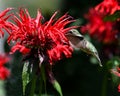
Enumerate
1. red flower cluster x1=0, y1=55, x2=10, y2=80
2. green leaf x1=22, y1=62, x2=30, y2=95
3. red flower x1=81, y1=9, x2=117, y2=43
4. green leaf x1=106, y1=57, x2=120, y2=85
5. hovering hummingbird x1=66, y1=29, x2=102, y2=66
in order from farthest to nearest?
red flower x1=81, y1=9, x2=117, y2=43
red flower cluster x1=0, y1=55, x2=10, y2=80
green leaf x1=106, y1=57, x2=120, y2=85
hovering hummingbird x1=66, y1=29, x2=102, y2=66
green leaf x1=22, y1=62, x2=30, y2=95

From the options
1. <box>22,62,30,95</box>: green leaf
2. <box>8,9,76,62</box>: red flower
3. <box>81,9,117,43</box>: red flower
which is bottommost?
<box>22,62,30,95</box>: green leaf

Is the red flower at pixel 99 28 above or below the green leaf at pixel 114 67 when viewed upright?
above

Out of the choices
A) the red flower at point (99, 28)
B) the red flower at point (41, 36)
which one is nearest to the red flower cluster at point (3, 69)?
the red flower at point (99, 28)

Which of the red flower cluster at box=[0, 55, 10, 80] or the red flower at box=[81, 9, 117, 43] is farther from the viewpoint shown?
the red flower at box=[81, 9, 117, 43]

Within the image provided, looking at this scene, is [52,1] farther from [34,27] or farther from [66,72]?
[34,27]

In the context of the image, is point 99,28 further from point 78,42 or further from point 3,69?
point 78,42

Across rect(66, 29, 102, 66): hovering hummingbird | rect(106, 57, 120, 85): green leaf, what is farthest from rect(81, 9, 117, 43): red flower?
rect(66, 29, 102, 66): hovering hummingbird

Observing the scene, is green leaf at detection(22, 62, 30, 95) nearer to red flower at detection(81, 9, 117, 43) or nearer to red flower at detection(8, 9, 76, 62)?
red flower at detection(8, 9, 76, 62)

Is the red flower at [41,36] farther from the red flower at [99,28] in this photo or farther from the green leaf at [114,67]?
the red flower at [99,28]

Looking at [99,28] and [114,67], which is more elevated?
[99,28]

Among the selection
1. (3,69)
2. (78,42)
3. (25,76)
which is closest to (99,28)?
(3,69)

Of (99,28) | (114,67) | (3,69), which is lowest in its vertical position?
(114,67)

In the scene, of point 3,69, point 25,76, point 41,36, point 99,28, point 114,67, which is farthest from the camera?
point 99,28
